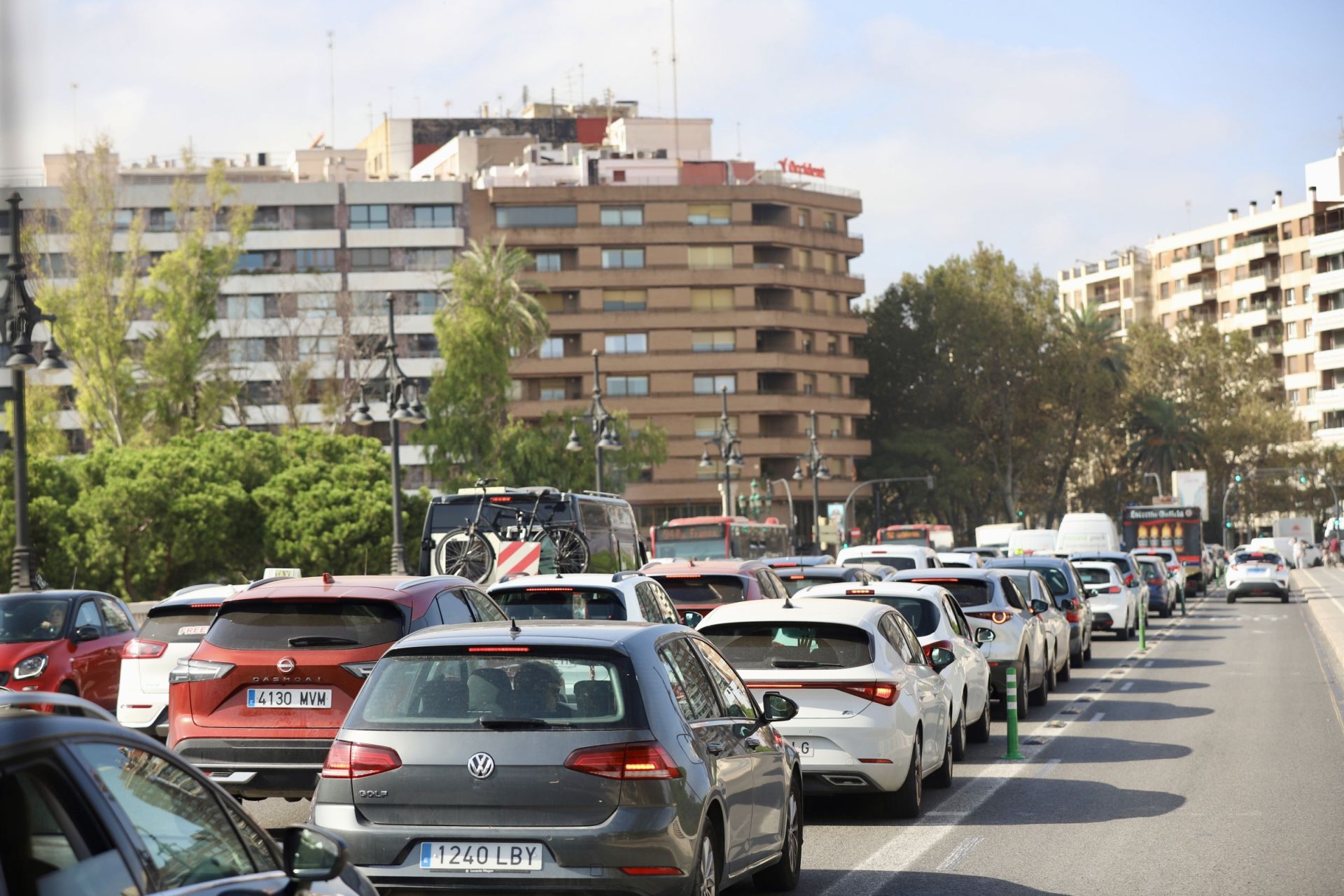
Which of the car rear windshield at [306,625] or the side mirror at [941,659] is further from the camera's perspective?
the side mirror at [941,659]

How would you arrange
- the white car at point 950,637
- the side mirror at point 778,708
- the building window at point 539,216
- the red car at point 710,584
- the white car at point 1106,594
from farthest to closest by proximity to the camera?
the building window at point 539,216 → the white car at point 1106,594 → the red car at point 710,584 → the white car at point 950,637 → the side mirror at point 778,708

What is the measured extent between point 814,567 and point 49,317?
12996 mm

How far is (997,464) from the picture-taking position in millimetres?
113938

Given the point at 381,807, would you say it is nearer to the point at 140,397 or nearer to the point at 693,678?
the point at 693,678

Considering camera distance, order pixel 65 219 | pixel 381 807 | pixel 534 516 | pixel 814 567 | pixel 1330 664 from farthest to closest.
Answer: pixel 65 219
pixel 534 516
pixel 1330 664
pixel 814 567
pixel 381 807

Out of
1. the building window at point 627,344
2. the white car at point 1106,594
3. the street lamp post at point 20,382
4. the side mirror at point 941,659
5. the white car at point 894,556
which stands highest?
the building window at point 627,344

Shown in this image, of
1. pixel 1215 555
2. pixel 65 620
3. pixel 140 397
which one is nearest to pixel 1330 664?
pixel 65 620

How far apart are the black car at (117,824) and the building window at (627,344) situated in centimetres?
10237

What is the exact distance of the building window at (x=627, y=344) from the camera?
107 metres

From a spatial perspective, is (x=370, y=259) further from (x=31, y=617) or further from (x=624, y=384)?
(x=31, y=617)

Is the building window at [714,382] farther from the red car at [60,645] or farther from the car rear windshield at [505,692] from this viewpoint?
the car rear windshield at [505,692]

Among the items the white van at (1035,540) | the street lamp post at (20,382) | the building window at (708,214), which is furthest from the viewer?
the building window at (708,214)

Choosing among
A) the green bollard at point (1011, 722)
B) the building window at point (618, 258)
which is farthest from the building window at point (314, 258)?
the green bollard at point (1011, 722)

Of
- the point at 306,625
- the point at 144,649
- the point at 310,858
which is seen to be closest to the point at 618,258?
the point at 144,649
